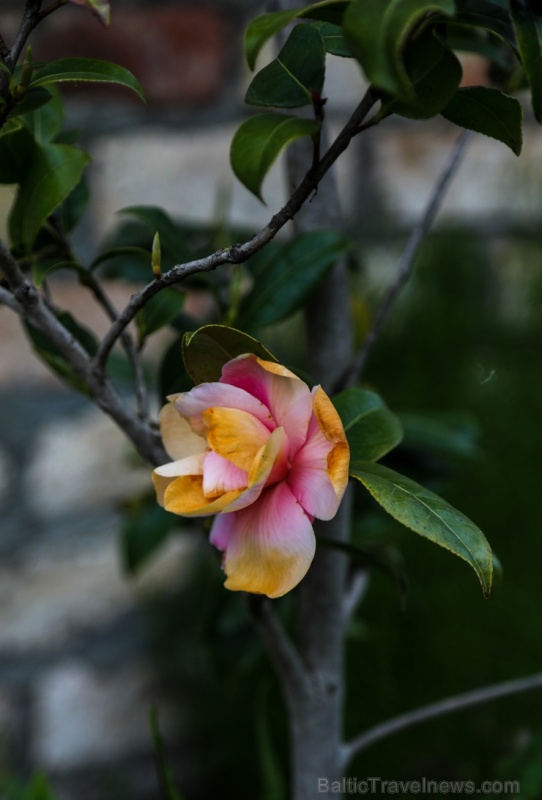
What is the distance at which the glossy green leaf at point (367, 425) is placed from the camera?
396 millimetres

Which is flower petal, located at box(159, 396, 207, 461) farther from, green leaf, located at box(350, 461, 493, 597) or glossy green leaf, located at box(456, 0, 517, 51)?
glossy green leaf, located at box(456, 0, 517, 51)

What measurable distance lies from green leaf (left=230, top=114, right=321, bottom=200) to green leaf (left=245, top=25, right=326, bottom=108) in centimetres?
1

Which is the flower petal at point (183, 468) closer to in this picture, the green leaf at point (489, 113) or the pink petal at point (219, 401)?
the pink petal at point (219, 401)

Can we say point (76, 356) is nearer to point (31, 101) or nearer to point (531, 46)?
point (31, 101)

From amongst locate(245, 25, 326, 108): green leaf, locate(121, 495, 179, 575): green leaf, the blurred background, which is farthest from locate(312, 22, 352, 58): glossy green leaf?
the blurred background

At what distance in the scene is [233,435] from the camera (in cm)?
35

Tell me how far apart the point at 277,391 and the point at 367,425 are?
76 mm

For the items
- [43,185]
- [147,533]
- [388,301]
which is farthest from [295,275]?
[147,533]

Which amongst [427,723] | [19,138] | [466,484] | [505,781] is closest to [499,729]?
[427,723]

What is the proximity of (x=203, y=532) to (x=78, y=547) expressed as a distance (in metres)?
0.66

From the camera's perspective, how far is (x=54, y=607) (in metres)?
1.08

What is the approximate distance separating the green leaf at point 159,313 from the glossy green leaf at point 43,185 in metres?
0.07

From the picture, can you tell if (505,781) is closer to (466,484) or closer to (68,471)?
(466,484)

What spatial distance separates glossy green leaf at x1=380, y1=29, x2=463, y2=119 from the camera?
33cm
